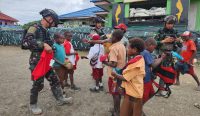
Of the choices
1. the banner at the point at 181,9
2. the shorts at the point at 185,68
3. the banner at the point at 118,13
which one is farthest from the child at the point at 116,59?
the banner at the point at 118,13

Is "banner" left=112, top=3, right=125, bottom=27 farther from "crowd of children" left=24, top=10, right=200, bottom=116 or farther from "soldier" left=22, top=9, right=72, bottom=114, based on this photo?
"soldier" left=22, top=9, right=72, bottom=114

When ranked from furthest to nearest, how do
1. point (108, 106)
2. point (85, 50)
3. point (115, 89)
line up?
point (85, 50) < point (108, 106) < point (115, 89)

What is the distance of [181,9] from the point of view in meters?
14.6

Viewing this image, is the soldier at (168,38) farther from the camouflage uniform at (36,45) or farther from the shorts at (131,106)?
the camouflage uniform at (36,45)

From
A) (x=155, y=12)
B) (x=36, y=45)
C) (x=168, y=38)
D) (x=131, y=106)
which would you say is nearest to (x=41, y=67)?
(x=36, y=45)

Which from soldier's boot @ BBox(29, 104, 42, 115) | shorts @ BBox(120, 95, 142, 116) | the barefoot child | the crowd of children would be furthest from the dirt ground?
shorts @ BBox(120, 95, 142, 116)

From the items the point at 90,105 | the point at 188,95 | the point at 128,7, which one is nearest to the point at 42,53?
the point at 90,105

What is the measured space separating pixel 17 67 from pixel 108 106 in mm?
5225

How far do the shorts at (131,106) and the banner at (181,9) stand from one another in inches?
471

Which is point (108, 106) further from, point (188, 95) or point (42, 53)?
point (188, 95)

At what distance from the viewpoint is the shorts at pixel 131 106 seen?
343cm

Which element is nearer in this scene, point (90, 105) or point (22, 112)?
point (22, 112)

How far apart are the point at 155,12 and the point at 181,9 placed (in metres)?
1.62

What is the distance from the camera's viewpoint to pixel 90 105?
509 cm
